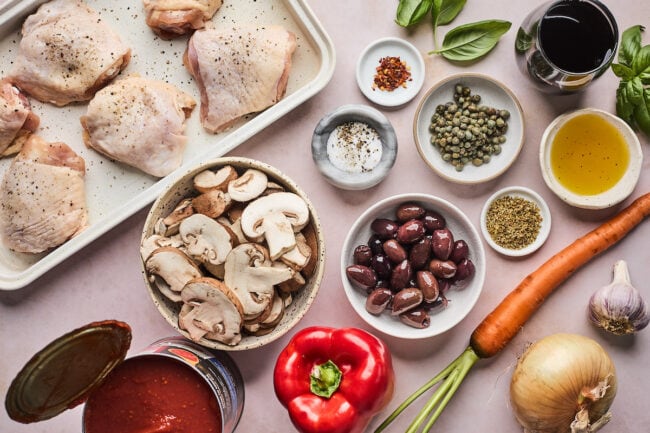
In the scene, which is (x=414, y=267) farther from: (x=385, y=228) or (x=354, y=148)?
(x=354, y=148)

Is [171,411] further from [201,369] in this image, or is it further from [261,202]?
[261,202]

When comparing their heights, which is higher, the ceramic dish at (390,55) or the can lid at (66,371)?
the ceramic dish at (390,55)

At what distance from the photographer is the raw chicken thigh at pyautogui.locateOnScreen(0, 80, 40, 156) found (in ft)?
6.70

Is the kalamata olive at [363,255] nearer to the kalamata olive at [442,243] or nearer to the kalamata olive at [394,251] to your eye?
the kalamata olive at [394,251]

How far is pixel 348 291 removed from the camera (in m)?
2.05

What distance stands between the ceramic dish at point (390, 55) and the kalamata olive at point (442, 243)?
0.49 m

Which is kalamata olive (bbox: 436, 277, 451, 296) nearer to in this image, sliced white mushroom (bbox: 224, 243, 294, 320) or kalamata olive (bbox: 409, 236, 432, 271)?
kalamata olive (bbox: 409, 236, 432, 271)

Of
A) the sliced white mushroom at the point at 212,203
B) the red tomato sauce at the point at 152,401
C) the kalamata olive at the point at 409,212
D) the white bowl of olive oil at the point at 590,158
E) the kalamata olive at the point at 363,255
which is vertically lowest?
the red tomato sauce at the point at 152,401

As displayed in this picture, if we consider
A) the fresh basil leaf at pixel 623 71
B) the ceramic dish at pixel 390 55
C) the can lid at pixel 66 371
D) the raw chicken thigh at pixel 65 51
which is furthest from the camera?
the ceramic dish at pixel 390 55

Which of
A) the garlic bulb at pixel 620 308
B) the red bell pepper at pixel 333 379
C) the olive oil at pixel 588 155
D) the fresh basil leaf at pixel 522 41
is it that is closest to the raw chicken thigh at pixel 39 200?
the red bell pepper at pixel 333 379

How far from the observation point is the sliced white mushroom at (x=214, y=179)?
191 centimetres

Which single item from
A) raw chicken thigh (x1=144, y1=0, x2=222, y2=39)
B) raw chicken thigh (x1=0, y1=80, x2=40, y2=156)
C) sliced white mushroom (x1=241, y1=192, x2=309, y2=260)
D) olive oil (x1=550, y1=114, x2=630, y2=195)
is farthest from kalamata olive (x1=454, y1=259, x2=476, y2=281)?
raw chicken thigh (x1=0, y1=80, x2=40, y2=156)

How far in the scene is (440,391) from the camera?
6.79ft

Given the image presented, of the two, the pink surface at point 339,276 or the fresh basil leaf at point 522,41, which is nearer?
the fresh basil leaf at point 522,41
